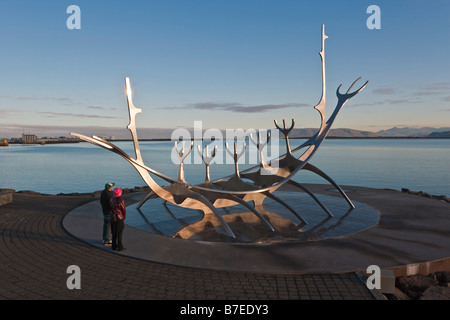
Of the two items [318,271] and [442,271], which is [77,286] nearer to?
[318,271]

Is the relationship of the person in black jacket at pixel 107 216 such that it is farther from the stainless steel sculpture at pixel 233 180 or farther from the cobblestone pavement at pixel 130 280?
the stainless steel sculpture at pixel 233 180

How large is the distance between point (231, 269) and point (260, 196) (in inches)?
275

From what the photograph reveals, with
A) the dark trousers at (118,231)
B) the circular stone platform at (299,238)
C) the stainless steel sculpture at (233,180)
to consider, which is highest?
the stainless steel sculpture at (233,180)

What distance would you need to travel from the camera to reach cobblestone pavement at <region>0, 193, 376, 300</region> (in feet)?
18.8

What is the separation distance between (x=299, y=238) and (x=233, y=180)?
3.59m

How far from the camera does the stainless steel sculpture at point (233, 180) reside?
9.73 metres

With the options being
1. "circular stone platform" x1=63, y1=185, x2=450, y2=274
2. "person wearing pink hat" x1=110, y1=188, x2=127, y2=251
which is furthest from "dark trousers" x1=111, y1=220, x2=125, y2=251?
"circular stone platform" x1=63, y1=185, x2=450, y2=274

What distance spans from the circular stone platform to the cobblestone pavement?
34 centimetres

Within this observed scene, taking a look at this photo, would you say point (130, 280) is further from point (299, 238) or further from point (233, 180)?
point (233, 180)

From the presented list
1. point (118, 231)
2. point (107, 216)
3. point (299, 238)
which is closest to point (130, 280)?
point (118, 231)

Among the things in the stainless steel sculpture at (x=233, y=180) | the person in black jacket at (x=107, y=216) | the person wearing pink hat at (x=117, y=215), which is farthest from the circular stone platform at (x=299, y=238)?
the stainless steel sculpture at (x=233, y=180)

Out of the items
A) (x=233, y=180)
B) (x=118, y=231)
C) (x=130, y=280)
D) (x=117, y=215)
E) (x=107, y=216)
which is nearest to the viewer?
(x=130, y=280)

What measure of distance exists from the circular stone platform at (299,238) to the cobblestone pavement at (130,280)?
13.5 inches

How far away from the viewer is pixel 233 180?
12102 mm
